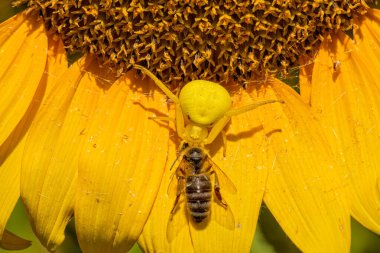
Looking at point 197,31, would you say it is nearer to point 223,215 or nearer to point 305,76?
point 305,76

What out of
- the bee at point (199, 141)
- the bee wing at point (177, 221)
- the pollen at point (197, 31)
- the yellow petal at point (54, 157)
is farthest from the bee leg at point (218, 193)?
the yellow petal at point (54, 157)

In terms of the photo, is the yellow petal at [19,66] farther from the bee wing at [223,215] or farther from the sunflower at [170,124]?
the bee wing at [223,215]

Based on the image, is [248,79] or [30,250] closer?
[248,79]

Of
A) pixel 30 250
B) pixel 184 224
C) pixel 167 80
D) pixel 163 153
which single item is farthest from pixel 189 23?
pixel 30 250

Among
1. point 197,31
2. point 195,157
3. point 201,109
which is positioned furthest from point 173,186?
point 197,31

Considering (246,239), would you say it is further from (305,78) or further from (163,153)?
(305,78)

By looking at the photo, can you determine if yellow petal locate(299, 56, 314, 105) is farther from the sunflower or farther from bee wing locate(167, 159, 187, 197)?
bee wing locate(167, 159, 187, 197)
